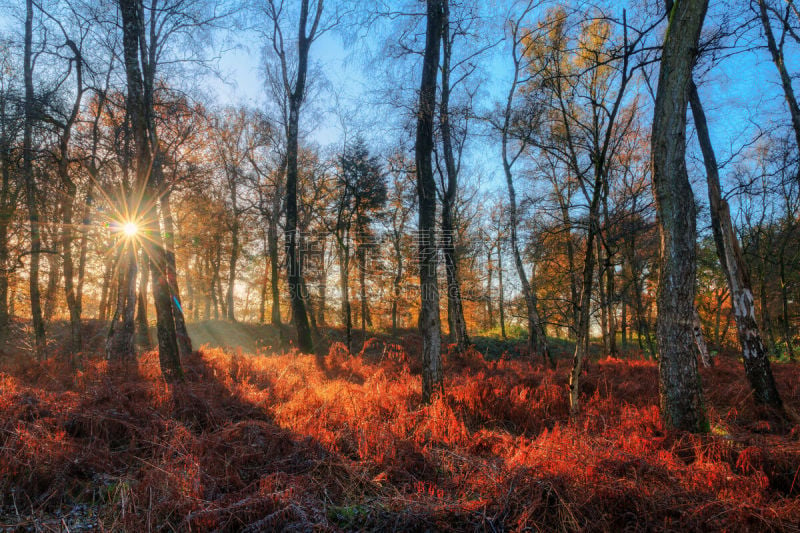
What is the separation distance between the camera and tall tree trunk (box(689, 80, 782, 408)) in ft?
18.4

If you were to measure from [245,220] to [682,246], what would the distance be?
20.3m

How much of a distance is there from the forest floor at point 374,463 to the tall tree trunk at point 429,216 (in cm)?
51

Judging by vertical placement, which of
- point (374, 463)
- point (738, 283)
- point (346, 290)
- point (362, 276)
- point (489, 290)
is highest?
point (362, 276)

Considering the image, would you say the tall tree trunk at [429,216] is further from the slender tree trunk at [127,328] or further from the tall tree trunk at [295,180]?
the slender tree trunk at [127,328]

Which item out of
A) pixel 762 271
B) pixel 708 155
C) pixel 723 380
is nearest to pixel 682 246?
pixel 708 155

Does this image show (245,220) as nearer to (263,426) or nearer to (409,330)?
(409,330)

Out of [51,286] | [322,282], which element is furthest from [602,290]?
[51,286]

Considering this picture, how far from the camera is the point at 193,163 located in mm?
12984

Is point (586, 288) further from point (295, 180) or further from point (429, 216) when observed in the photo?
point (295, 180)

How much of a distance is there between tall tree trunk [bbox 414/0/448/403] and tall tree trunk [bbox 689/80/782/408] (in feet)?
13.3

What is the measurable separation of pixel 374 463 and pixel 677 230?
4174mm

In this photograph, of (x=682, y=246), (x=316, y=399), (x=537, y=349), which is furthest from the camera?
(x=537, y=349)

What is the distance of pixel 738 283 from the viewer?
19.5ft

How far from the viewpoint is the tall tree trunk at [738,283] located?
560 centimetres
